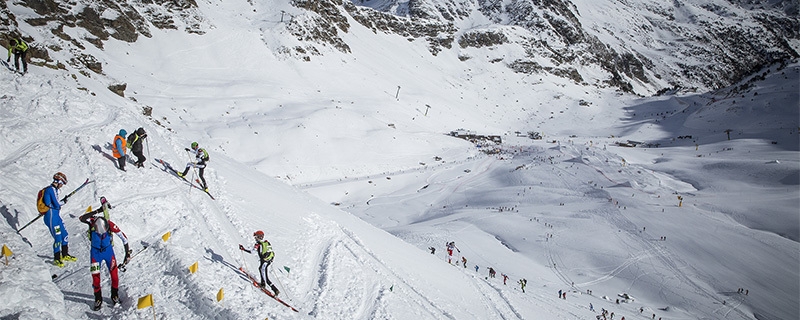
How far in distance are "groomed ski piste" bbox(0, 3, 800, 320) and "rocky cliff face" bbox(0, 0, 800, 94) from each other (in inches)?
162

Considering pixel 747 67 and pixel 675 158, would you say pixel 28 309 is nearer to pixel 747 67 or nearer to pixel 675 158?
pixel 675 158

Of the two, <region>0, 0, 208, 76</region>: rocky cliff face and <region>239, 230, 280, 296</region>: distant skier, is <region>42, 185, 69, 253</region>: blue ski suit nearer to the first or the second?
<region>239, 230, 280, 296</region>: distant skier

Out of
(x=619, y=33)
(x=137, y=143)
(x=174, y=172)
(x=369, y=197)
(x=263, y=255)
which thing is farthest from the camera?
(x=619, y=33)

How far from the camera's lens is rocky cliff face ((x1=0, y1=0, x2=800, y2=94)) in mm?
37812

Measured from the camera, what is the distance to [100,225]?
5.75 m

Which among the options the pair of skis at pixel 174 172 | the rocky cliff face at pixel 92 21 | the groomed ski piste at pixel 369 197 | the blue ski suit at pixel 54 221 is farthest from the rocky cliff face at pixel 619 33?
the blue ski suit at pixel 54 221

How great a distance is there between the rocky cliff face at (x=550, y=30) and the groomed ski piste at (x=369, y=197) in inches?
162

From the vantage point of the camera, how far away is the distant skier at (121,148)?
9.75 meters

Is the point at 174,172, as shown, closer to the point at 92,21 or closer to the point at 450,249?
the point at 450,249

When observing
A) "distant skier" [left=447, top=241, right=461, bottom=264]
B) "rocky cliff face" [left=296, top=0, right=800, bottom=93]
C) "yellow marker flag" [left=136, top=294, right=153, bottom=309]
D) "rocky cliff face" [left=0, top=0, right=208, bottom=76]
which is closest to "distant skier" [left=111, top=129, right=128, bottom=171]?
"yellow marker flag" [left=136, top=294, right=153, bottom=309]

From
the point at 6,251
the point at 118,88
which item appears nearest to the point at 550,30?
the point at 118,88

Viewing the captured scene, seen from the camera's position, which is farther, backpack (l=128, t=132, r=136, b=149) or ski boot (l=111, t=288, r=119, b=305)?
backpack (l=128, t=132, r=136, b=149)

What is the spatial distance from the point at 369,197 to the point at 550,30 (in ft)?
317

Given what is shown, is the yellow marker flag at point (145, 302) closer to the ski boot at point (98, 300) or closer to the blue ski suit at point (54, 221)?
the ski boot at point (98, 300)
